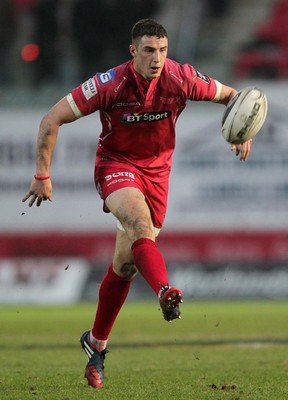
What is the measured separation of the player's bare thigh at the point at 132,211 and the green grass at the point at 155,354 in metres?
1.04

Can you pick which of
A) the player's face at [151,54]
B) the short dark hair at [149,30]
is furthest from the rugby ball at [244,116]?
the short dark hair at [149,30]

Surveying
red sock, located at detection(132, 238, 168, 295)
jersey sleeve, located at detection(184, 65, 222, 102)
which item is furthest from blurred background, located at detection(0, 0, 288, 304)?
red sock, located at detection(132, 238, 168, 295)

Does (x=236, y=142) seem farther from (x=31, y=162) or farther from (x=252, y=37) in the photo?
(x=252, y=37)

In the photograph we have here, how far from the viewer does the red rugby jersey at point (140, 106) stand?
729 cm

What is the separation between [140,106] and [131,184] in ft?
1.82

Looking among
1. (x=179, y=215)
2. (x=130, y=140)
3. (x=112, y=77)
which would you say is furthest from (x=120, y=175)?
(x=179, y=215)

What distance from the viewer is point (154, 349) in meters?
10.6

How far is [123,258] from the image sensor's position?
7.46 m

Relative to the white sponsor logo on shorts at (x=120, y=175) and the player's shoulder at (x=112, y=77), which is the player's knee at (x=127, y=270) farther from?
the player's shoulder at (x=112, y=77)

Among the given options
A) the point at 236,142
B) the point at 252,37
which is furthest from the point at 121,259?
the point at 252,37

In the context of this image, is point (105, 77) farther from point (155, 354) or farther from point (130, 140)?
point (155, 354)

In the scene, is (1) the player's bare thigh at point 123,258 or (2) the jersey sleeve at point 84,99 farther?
(1) the player's bare thigh at point 123,258

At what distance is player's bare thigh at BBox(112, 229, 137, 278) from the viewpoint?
7.41 m

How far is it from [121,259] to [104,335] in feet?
2.02
